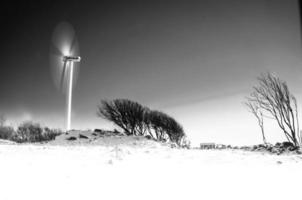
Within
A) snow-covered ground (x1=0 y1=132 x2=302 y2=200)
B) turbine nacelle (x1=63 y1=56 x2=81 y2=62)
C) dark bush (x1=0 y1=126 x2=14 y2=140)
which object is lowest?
snow-covered ground (x1=0 y1=132 x2=302 y2=200)

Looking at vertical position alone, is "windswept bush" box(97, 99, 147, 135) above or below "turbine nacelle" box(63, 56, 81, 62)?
below

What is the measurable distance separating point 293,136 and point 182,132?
49.0 ft

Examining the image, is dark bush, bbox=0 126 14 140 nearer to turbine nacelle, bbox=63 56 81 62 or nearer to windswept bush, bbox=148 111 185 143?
turbine nacelle, bbox=63 56 81 62

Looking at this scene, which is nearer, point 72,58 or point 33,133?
point 72,58

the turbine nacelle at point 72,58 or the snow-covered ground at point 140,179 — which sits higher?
the turbine nacelle at point 72,58

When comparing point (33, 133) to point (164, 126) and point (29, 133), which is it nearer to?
point (29, 133)

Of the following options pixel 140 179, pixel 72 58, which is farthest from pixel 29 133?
pixel 140 179

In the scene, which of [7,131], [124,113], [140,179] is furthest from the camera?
[7,131]

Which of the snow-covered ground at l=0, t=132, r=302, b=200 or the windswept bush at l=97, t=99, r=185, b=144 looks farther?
the windswept bush at l=97, t=99, r=185, b=144

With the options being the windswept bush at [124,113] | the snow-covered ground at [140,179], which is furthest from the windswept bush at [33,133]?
the snow-covered ground at [140,179]

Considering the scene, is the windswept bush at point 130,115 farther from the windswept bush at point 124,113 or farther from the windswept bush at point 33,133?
the windswept bush at point 33,133

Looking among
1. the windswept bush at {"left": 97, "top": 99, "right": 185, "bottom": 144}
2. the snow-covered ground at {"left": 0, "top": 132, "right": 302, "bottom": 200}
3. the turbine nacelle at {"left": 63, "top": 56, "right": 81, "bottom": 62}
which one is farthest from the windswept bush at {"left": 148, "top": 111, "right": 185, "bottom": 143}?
the snow-covered ground at {"left": 0, "top": 132, "right": 302, "bottom": 200}

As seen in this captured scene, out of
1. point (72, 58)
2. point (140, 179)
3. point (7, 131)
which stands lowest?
point (140, 179)

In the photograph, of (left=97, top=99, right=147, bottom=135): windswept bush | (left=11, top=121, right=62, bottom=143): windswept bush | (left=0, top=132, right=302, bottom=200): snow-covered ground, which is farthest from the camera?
(left=11, top=121, right=62, bottom=143): windswept bush
